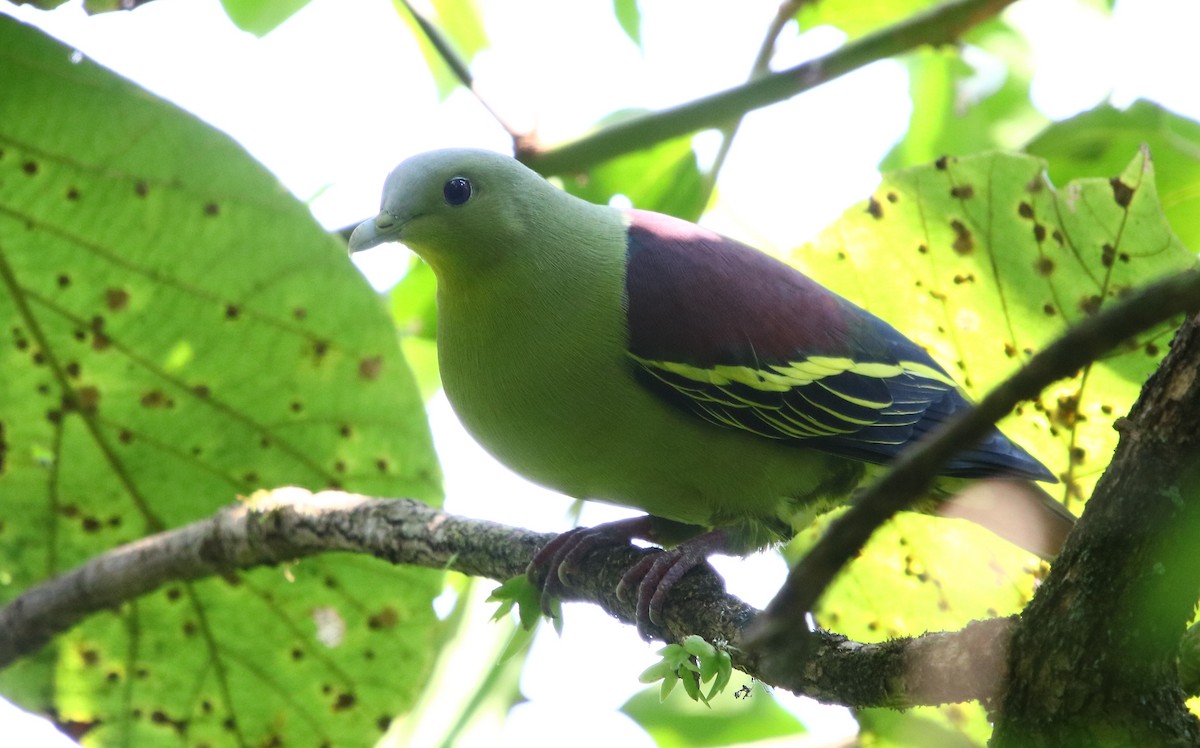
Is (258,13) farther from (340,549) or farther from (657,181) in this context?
(340,549)

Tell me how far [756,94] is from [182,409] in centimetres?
191

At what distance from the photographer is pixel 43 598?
3.10 metres

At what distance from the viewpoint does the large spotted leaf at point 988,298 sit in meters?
2.92

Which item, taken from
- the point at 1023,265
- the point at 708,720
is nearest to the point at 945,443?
the point at 1023,265

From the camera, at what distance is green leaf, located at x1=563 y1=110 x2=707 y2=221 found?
389 cm

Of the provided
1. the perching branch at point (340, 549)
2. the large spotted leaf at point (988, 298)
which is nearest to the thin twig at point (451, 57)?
the large spotted leaf at point (988, 298)

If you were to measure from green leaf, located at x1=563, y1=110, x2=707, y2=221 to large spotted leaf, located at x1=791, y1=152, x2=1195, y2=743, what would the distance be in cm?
79

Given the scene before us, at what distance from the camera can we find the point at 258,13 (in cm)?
367

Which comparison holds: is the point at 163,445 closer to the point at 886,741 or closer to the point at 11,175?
the point at 11,175

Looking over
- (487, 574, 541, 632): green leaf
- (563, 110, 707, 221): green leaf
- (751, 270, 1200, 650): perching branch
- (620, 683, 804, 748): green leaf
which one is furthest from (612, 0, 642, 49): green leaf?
(751, 270, 1200, 650): perching branch

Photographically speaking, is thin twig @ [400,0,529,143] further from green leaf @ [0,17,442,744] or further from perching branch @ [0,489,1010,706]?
perching branch @ [0,489,1010,706]

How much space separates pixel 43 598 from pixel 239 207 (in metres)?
1.18

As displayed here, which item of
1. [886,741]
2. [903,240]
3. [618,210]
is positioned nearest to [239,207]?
[618,210]

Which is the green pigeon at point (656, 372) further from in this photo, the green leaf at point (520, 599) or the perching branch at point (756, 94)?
the perching branch at point (756, 94)
